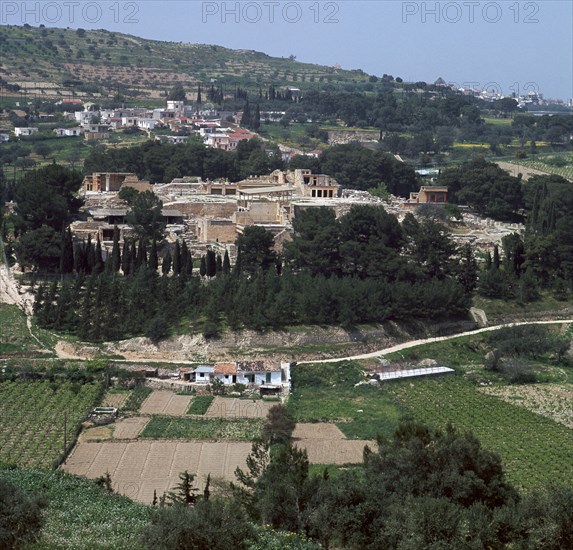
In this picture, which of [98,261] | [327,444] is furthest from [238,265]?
[327,444]

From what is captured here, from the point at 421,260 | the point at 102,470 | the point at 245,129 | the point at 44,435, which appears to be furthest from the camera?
the point at 245,129

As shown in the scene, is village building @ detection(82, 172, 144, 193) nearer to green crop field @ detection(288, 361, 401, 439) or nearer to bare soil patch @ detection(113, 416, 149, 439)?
green crop field @ detection(288, 361, 401, 439)

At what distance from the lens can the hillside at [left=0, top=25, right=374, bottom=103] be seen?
114 metres

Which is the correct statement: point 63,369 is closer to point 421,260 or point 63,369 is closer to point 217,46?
point 421,260

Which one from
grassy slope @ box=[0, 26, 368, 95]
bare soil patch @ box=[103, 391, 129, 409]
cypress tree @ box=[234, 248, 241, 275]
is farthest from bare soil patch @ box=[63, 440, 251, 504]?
grassy slope @ box=[0, 26, 368, 95]

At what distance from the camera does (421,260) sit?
44.8m

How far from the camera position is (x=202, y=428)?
31.8 m

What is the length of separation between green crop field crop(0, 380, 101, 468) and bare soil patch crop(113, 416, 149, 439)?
3.12ft

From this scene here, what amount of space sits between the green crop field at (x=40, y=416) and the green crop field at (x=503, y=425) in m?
8.63

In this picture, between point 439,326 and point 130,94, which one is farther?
point 130,94

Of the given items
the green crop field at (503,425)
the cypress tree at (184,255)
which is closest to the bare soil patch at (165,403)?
the green crop field at (503,425)

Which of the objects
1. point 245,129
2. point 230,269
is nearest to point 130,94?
point 245,129

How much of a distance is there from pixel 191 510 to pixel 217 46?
5461 inches

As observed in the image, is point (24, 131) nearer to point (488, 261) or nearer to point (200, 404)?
point (488, 261)
